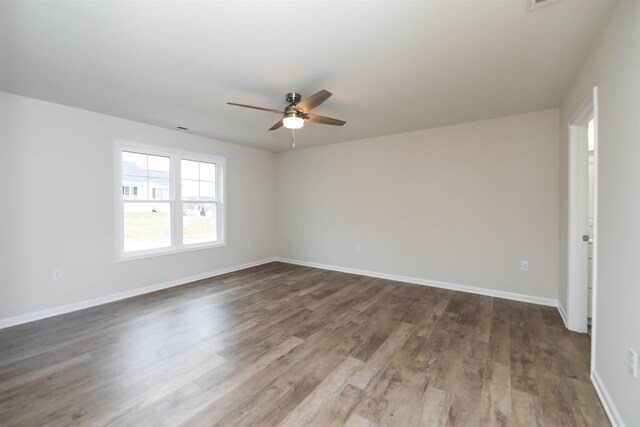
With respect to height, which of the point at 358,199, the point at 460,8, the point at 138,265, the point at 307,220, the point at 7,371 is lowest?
the point at 7,371

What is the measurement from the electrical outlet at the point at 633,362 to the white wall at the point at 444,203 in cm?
236

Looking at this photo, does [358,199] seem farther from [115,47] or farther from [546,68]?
[115,47]

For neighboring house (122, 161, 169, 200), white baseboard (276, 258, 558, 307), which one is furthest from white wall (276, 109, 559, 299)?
neighboring house (122, 161, 169, 200)

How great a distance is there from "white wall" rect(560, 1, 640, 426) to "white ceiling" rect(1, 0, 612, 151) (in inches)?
12.0

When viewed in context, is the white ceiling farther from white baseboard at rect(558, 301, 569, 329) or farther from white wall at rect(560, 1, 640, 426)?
white baseboard at rect(558, 301, 569, 329)

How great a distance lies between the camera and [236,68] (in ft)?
7.60

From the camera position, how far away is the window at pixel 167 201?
12.6 feet

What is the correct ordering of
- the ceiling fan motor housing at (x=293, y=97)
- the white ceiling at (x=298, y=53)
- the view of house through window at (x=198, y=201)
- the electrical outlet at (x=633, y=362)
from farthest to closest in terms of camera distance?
the view of house through window at (x=198, y=201) → the ceiling fan motor housing at (x=293, y=97) → the white ceiling at (x=298, y=53) → the electrical outlet at (x=633, y=362)

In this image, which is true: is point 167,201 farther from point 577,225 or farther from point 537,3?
point 577,225

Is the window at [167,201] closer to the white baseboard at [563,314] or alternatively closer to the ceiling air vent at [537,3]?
the ceiling air vent at [537,3]

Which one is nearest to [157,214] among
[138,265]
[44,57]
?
[138,265]

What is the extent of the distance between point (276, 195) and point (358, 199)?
207cm

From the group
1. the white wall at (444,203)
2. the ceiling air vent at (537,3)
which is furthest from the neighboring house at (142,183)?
the ceiling air vent at (537,3)

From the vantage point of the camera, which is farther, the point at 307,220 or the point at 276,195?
the point at 276,195
